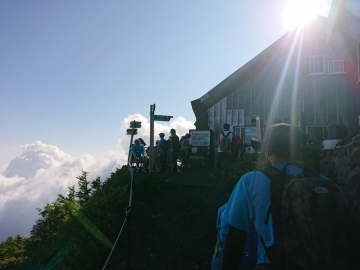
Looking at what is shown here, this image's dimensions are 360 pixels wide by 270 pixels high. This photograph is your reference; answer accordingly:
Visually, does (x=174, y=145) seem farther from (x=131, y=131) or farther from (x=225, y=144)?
(x=225, y=144)

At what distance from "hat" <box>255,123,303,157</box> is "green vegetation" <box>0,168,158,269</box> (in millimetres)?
4261

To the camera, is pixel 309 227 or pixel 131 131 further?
pixel 131 131

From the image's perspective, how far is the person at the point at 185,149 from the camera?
16.0 metres

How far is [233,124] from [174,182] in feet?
21.6

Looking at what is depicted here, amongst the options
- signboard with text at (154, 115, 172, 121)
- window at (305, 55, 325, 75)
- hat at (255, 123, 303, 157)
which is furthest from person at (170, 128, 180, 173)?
hat at (255, 123, 303, 157)

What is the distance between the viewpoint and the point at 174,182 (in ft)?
33.7

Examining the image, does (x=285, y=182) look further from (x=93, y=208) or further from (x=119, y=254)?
(x=93, y=208)

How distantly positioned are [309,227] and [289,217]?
0.11 m

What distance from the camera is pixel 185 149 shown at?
16.3 metres

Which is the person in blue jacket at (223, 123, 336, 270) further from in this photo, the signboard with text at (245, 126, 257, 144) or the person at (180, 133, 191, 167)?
the person at (180, 133, 191, 167)

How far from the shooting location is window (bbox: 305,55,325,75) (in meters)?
14.7

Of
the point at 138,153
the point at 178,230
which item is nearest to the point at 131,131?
the point at 138,153

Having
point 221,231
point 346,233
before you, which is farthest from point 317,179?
point 221,231

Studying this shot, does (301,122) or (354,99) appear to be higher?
(354,99)
